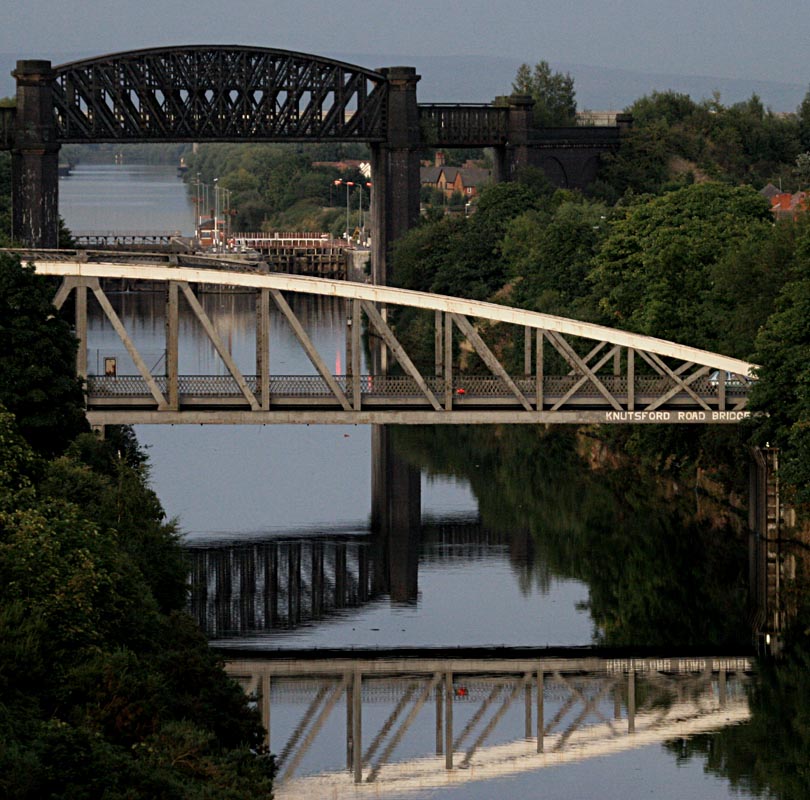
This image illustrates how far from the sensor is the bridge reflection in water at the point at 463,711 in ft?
168

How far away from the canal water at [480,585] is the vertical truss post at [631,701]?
21 cm

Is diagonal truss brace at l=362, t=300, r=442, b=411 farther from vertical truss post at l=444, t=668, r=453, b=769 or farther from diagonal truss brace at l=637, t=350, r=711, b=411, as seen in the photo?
vertical truss post at l=444, t=668, r=453, b=769

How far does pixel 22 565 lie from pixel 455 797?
41.2ft

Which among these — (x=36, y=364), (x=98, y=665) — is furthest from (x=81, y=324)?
(x=98, y=665)

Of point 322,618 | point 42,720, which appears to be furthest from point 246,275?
point 42,720

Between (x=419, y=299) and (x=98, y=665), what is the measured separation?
104ft

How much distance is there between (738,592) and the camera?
218 feet

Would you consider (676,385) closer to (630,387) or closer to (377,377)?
(630,387)

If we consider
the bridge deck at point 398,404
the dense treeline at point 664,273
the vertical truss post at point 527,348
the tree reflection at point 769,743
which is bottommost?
the tree reflection at point 769,743

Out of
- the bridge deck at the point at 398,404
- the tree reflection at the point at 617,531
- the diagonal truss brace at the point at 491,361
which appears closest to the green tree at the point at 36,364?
the bridge deck at the point at 398,404

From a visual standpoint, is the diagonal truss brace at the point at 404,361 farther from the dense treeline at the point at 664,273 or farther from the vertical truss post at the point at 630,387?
the dense treeline at the point at 664,273

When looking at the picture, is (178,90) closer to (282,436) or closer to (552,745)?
(282,436)

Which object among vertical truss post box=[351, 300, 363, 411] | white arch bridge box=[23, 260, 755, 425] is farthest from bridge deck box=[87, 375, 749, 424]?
vertical truss post box=[351, 300, 363, 411]

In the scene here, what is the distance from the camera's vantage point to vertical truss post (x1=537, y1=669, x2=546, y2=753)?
5340cm
